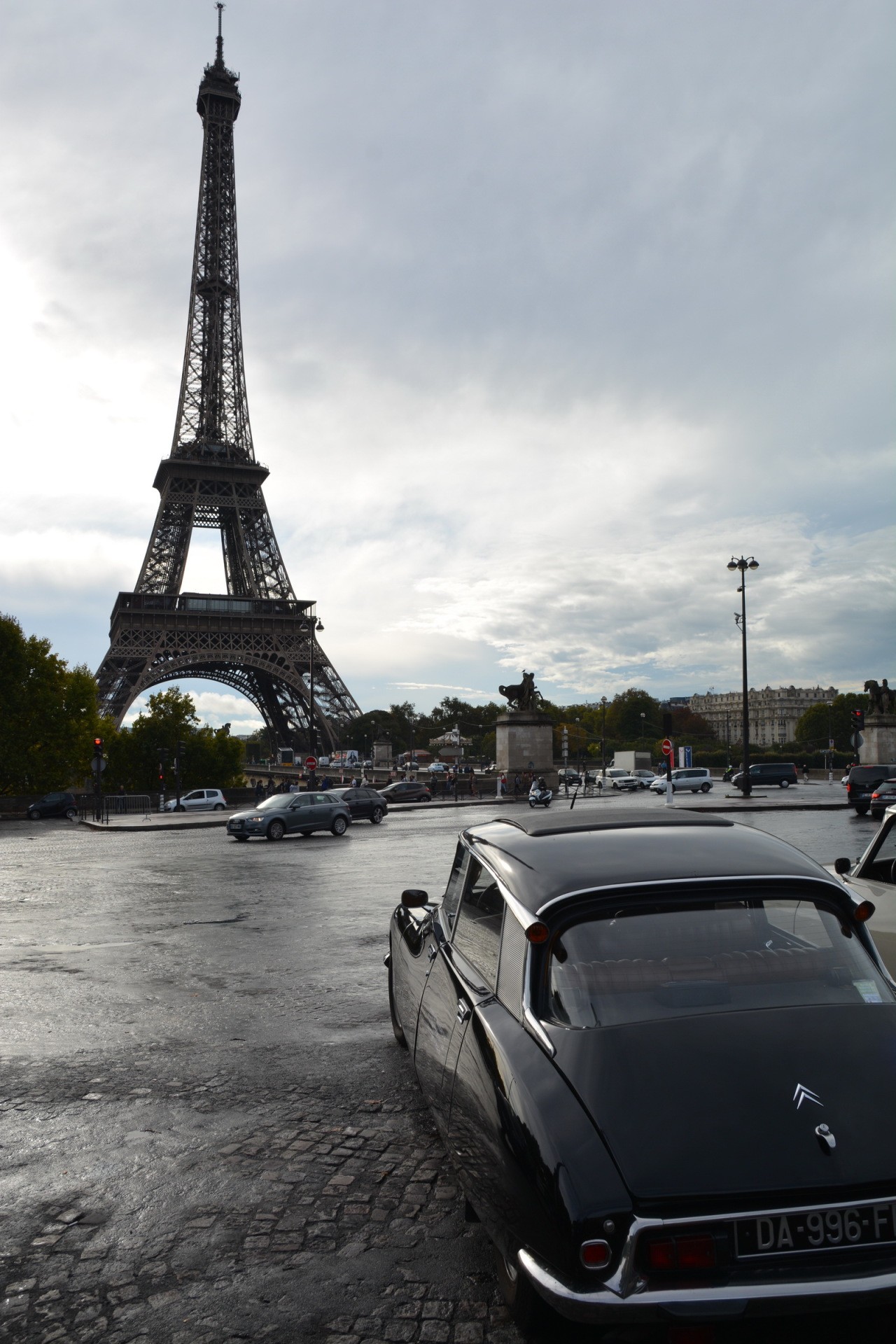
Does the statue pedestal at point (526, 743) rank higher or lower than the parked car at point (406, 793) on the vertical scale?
higher

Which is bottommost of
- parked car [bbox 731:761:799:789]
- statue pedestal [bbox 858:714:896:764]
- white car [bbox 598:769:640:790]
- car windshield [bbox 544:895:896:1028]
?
white car [bbox 598:769:640:790]

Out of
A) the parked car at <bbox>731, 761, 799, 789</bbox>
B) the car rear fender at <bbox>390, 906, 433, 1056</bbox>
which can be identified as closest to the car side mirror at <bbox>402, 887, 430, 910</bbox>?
the car rear fender at <bbox>390, 906, 433, 1056</bbox>

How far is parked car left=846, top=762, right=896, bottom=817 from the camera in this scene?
30.3 meters

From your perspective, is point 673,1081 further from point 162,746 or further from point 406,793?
point 162,746

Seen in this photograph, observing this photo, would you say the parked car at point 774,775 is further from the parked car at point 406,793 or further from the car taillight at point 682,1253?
the car taillight at point 682,1253

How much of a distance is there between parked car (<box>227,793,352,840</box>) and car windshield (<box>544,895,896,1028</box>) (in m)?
21.3

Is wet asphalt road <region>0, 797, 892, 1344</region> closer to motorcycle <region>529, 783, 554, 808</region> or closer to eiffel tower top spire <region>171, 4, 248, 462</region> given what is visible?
motorcycle <region>529, 783, 554, 808</region>

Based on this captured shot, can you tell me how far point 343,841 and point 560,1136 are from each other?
21.6 m

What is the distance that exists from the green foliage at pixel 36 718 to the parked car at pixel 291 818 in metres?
25.6

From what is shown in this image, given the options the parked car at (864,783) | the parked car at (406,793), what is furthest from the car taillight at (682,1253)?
the parked car at (406,793)

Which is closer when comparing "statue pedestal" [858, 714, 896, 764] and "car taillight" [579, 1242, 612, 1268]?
"car taillight" [579, 1242, 612, 1268]

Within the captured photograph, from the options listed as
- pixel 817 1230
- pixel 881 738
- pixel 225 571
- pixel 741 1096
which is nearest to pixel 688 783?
pixel 881 738

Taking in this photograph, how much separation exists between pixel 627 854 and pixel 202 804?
45.6 metres

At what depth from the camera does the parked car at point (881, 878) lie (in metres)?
5.12
